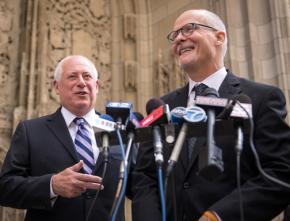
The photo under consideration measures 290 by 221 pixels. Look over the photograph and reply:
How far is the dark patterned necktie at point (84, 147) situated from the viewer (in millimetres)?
2549

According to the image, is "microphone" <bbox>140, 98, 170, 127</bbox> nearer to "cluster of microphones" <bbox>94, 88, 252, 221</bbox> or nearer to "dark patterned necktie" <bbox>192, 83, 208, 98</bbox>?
"cluster of microphones" <bbox>94, 88, 252, 221</bbox>

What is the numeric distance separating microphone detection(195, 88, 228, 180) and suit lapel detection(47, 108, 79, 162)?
1129 millimetres

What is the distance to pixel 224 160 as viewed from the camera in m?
1.97

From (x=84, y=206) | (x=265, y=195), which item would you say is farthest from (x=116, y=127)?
(x=84, y=206)

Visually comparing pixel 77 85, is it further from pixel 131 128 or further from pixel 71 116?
pixel 131 128

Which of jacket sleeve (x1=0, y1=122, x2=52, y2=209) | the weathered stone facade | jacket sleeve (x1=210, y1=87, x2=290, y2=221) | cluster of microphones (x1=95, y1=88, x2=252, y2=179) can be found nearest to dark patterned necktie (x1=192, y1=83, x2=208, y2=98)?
jacket sleeve (x1=210, y1=87, x2=290, y2=221)

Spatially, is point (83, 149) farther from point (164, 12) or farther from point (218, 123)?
point (164, 12)

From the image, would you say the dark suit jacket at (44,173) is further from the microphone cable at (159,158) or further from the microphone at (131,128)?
the microphone cable at (159,158)

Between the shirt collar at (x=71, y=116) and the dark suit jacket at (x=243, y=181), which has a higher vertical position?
the shirt collar at (x=71, y=116)

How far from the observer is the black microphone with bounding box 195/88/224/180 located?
1.51m

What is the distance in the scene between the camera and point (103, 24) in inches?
266

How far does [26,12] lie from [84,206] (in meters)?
4.39

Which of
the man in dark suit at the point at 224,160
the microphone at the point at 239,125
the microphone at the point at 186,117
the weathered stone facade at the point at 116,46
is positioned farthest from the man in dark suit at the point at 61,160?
the weathered stone facade at the point at 116,46

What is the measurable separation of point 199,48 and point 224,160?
59cm
